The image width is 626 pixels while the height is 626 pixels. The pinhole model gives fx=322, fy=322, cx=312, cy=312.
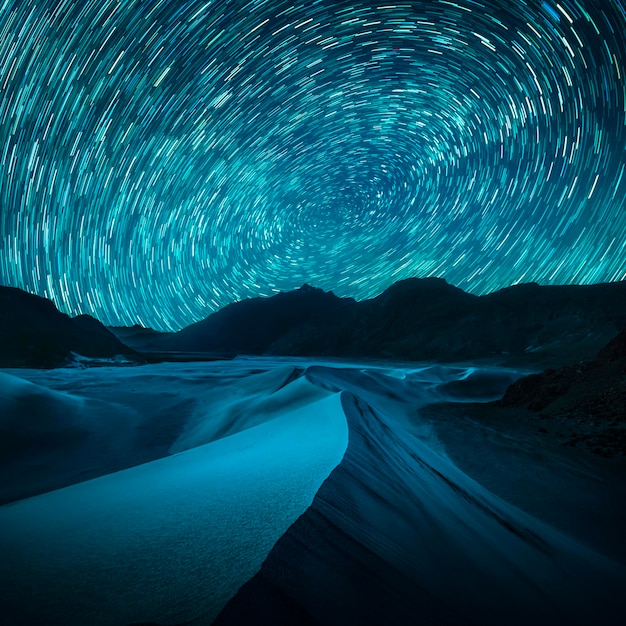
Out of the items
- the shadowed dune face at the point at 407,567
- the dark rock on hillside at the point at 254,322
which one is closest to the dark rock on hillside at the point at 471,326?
the dark rock on hillside at the point at 254,322

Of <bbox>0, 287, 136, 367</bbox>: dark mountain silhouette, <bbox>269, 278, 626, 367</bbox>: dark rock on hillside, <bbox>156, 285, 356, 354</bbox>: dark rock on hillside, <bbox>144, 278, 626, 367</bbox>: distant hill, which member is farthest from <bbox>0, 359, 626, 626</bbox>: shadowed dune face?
<bbox>156, 285, 356, 354</bbox>: dark rock on hillside

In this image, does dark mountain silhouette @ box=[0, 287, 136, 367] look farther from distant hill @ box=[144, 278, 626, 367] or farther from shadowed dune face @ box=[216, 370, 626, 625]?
distant hill @ box=[144, 278, 626, 367]

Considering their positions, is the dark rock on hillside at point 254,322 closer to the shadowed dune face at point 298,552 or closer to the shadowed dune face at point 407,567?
the shadowed dune face at point 298,552

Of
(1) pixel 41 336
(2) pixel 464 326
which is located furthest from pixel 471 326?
(1) pixel 41 336

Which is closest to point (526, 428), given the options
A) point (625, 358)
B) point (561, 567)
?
point (625, 358)

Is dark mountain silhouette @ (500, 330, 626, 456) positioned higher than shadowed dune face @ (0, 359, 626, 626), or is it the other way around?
shadowed dune face @ (0, 359, 626, 626)

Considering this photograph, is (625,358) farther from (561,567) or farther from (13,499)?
(13,499)

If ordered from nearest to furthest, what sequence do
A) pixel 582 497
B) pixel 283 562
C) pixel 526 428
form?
1. pixel 283 562
2. pixel 582 497
3. pixel 526 428
